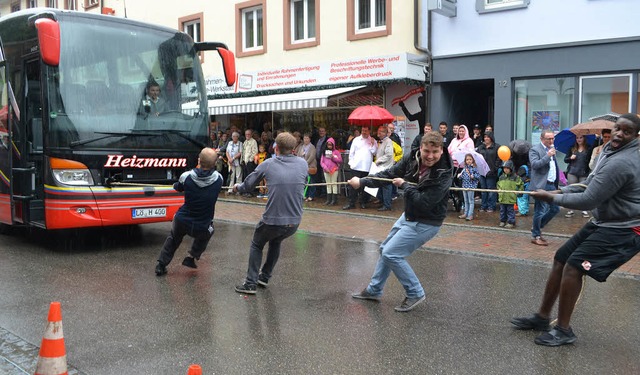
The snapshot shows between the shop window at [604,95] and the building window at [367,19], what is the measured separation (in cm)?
487

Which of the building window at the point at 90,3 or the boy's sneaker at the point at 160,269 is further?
the building window at the point at 90,3

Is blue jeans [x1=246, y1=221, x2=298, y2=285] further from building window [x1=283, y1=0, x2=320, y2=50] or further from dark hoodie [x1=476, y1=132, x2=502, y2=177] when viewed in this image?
building window [x1=283, y1=0, x2=320, y2=50]

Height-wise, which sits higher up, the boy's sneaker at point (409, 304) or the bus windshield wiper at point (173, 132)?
the bus windshield wiper at point (173, 132)

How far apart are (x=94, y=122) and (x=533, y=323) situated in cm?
579

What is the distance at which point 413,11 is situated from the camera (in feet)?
47.7

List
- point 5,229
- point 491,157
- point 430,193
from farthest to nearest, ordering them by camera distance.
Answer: point 491,157 < point 5,229 < point 430,193

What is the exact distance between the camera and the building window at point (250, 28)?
18375 millimetres

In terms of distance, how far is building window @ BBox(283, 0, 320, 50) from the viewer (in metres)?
17.1

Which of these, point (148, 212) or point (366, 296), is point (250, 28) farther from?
point (366, 296)

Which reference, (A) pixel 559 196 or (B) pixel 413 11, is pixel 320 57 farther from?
(A) pixel 559 196

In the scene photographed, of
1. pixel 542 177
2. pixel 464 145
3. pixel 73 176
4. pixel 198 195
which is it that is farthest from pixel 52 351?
pixel 464 145

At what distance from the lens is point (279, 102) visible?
15.5 m

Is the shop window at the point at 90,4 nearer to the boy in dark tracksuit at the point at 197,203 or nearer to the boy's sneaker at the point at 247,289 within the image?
the boy in dark tracksuit at the point at 197,203

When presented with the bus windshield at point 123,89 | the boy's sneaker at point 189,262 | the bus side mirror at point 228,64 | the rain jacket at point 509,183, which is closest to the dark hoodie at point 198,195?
the boy's sneaker at point 189,262
